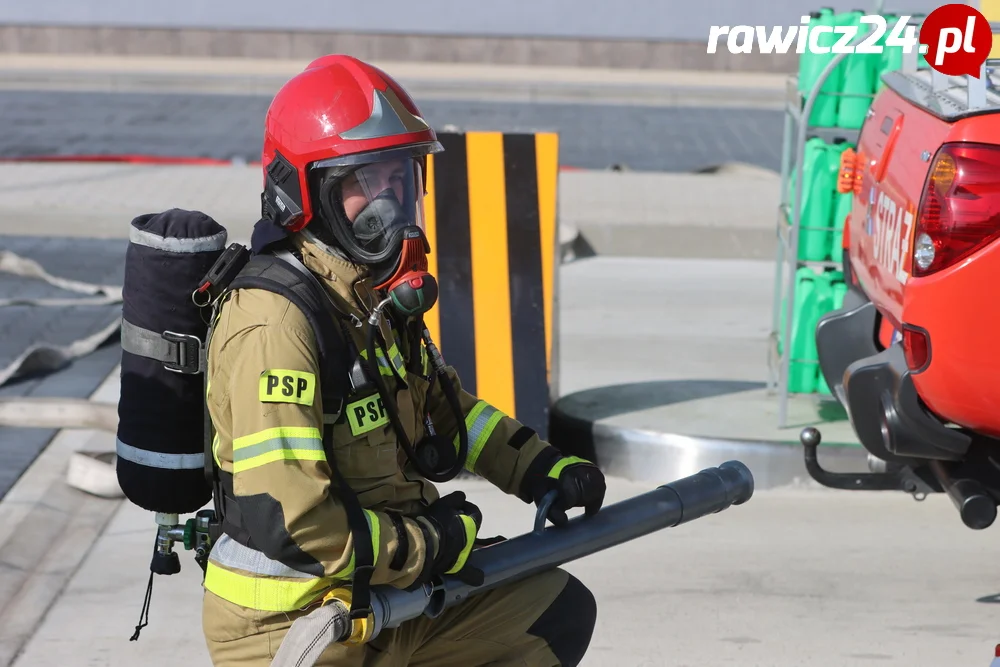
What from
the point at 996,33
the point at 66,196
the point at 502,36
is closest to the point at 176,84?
the point at 502,36

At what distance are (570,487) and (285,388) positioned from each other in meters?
0.75

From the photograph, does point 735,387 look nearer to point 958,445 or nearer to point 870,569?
point 870,569

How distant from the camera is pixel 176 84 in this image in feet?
57.1

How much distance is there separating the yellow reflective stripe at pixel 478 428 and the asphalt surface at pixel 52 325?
2.46 m

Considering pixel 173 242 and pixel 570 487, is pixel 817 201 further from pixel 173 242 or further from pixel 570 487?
pixel 173 242

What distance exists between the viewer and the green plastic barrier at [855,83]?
537 centimetres

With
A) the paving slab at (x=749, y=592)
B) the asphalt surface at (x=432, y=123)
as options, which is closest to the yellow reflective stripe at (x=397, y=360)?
the paving slab at (x=749, y=592)

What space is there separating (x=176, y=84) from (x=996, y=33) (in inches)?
563

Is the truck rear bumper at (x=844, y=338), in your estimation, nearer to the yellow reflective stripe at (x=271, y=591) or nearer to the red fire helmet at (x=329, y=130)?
the red fire helmet at (x=329, y=130)

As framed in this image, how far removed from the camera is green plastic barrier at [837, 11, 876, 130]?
537cm

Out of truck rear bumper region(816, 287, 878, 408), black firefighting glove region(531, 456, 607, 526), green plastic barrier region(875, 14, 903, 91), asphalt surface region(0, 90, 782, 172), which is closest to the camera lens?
black firefighting glove region(531, 456, 607, 526)

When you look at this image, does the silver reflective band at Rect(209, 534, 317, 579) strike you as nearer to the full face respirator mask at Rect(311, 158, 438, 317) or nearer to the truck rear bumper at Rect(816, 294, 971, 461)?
the full face respirator mask at Rect(311, 158, 438, 317)

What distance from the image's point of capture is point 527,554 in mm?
2793

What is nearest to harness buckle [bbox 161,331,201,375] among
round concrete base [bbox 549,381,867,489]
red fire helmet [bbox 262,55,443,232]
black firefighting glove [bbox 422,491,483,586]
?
red fire helmet [bbox 262,55,443,232]
